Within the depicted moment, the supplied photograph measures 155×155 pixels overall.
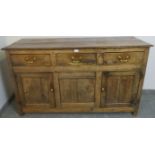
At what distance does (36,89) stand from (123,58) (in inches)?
39.1

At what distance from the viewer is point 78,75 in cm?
171

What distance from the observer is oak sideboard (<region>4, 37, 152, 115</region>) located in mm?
1599

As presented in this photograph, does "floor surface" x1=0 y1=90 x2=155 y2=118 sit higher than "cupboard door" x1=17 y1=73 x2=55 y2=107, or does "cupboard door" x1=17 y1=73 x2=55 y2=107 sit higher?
"cupboard door" x1=17 y1=73 x2=55 y2=107

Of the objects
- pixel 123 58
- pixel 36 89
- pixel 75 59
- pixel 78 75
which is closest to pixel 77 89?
pixel 78 75

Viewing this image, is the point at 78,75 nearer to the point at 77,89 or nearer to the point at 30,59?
the point at 77,89

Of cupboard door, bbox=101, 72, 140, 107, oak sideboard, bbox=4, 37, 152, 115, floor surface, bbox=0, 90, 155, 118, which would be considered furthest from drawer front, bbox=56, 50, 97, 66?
floor surface, bbox=0, 90, 155, 118

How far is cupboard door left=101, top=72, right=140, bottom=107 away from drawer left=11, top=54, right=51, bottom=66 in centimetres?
63

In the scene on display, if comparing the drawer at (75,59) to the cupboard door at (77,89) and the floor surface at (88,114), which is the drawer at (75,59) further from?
the floor surface at (88,114)

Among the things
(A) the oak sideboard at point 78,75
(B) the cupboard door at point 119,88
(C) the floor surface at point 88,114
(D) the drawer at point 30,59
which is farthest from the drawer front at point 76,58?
(C) the floor surface at point 88,114

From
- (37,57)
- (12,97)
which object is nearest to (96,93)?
(37,57)

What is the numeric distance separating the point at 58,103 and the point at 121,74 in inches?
30.8

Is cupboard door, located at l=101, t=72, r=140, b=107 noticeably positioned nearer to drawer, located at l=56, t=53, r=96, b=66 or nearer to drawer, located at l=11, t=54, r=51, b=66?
drawer, located at l=56, t=53, r=96, b=66

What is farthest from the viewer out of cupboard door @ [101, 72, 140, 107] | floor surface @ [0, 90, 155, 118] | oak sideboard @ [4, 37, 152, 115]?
floor surface @ [0, 90, 155, 118]
